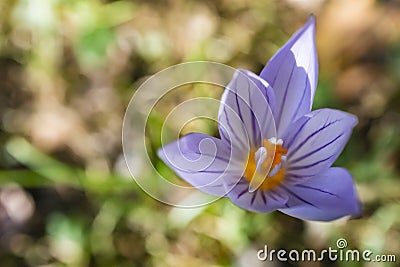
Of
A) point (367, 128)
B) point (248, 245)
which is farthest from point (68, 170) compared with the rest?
point (367, 128)

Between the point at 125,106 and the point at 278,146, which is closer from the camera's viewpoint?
the point at 278,146

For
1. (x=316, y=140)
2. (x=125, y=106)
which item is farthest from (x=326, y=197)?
(x=125, y=106)

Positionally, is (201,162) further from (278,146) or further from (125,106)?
(125,106)

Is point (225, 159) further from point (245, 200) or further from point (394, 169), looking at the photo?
point (394, 169)

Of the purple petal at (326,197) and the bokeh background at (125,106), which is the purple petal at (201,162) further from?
the bokeh background at (125,106)

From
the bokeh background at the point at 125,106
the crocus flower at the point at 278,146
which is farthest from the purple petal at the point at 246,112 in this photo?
the bokeh background at the point at 125,106
